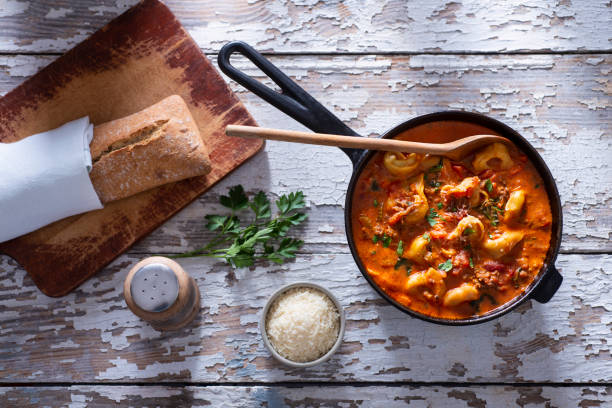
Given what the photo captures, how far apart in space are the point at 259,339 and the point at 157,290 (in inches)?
18.5

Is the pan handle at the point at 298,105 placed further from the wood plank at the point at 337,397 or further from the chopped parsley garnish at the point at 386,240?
the wood plank at the point at 337,397

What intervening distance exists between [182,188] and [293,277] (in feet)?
1.78

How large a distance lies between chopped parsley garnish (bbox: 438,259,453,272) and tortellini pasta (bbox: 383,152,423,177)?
1.08 ft

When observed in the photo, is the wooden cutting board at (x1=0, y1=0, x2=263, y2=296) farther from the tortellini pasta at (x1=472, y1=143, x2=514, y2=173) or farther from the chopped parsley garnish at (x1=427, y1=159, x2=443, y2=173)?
the tortellini pasta at (x1=472, y1=143, x2=514, y2=173)

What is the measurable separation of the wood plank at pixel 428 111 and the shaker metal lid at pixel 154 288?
0.29 m

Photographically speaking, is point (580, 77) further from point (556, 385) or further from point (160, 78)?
point (160, 78)

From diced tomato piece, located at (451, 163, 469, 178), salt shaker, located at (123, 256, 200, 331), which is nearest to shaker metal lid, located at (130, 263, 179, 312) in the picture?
salt shaker, located at (123, 256, 200, 331)

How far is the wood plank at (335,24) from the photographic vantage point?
7.21 feet

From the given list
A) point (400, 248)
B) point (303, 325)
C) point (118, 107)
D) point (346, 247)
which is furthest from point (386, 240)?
point (118, 107)

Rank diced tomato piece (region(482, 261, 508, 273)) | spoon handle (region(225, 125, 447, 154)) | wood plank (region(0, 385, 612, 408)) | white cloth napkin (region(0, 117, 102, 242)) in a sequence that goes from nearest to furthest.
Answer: spoon handle (region(225, 125, 447, 154)) < diced tomato piece (region(482, 261, 508, 273)) < white cloth napkin (region(0, 117, 102, 242)) < wood plank (region(0, 385, 612, 408))

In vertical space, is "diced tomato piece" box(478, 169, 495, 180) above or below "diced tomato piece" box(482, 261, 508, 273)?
above

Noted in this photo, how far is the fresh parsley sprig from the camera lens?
2.06m

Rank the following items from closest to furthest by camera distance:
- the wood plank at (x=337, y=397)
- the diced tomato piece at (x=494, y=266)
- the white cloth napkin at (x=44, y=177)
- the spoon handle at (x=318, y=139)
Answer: the spoon handle at (x=318, y=139) < the diced tomato piece at (x=494, y=266) < the white cloth napkin at (x=44, y=177) < the wood plank at (x=337, y=397)

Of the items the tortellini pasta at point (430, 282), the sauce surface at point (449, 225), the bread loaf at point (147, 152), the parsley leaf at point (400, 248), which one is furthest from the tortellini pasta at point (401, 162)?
the bread loaf at point (147, 152)
